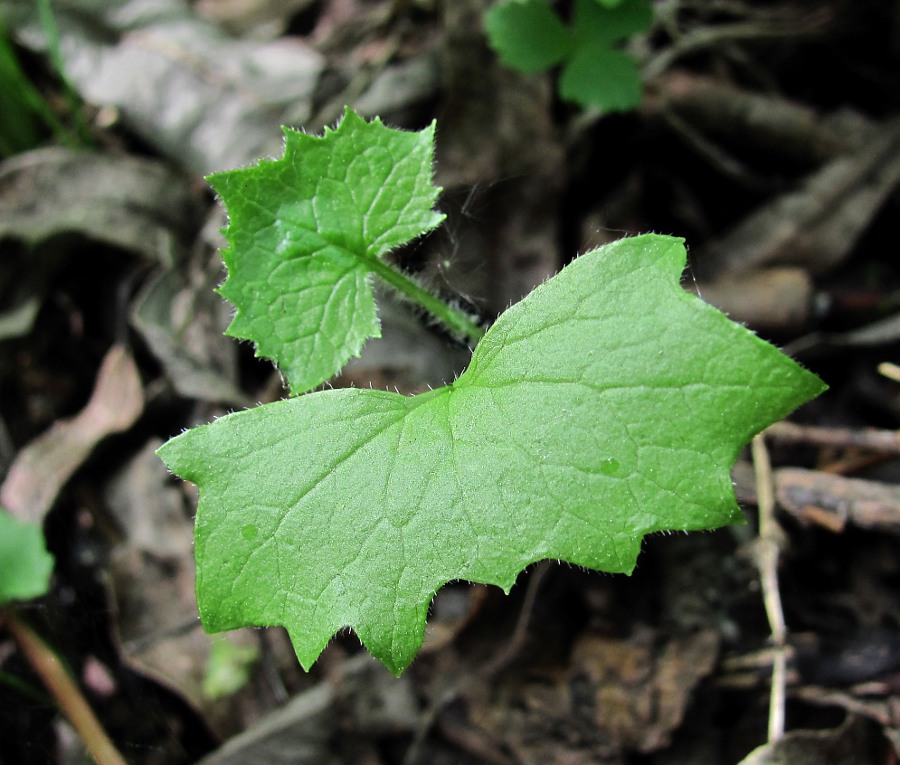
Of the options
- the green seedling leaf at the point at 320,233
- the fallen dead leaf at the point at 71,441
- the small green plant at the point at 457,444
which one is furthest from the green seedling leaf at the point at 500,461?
the fallen dead leaf at the point at 71,441

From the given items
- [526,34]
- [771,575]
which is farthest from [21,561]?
[526,34]

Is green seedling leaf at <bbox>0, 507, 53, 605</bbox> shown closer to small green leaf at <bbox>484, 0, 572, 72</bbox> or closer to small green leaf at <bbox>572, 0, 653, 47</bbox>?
small green leaf at <bbox>484, 0, 572, 72</bbox>

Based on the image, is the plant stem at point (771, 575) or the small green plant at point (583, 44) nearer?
the plant stem at point (771, 575)

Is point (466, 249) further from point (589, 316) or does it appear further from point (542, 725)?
point (542, 725)

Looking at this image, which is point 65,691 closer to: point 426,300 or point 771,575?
point 426,300

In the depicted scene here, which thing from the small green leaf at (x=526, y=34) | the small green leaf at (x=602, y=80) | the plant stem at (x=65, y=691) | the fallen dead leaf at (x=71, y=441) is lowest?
the plant stem at (x=65, y=691)

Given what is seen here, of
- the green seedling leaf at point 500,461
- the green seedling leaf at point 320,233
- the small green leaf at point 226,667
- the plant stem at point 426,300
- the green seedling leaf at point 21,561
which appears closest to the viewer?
the green seedling leaf at point 500,461

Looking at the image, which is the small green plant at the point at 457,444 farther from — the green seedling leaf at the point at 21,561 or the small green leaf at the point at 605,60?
the small green leaf at the point at 605,60
